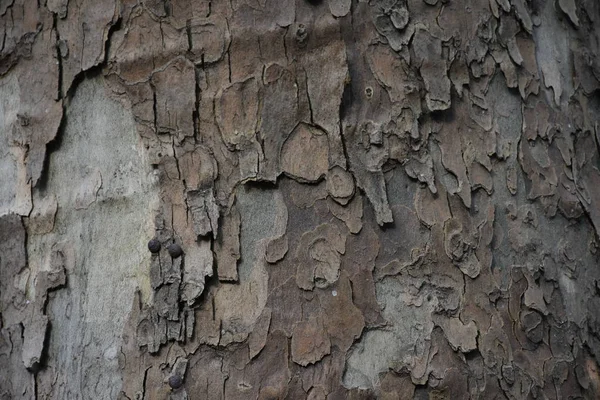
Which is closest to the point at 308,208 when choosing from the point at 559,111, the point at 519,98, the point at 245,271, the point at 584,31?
the point at 245,271

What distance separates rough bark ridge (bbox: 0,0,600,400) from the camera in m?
1.21

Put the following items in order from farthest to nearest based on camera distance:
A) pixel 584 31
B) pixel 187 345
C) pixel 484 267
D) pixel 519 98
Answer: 1. pixel 584 31
2. pixel 519 98
3. pixel 484 267
4. pixel 187 345

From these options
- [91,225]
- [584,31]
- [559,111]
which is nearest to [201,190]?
[91,225]

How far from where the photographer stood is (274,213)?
124 centimetres

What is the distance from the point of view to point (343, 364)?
1201 mm

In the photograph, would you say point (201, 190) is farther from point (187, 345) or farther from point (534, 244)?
point (534, 244)

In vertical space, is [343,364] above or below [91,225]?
below

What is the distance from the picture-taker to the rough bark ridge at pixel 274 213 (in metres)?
1.21

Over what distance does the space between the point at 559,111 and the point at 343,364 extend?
2.32 feet

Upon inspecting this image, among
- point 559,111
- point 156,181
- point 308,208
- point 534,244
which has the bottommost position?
point 534,244

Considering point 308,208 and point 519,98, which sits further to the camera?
point 519,98

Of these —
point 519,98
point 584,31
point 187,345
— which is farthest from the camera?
point 584,31

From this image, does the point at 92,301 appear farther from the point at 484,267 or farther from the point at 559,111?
the point at 559,111

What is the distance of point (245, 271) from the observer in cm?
122
